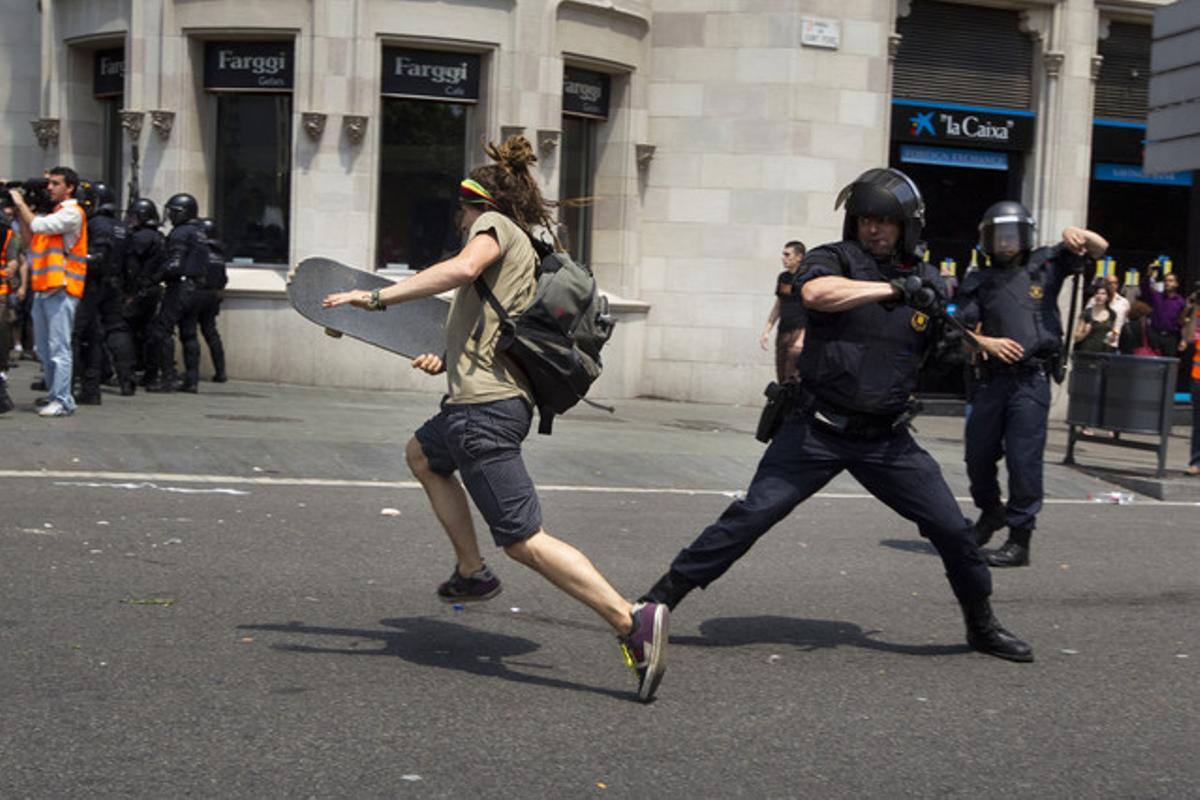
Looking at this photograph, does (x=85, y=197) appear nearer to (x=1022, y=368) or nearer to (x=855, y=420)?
(x=1022, y=368)

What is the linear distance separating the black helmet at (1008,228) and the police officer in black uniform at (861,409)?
8.74 feet

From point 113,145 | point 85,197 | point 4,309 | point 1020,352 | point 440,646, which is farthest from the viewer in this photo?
point 113,145

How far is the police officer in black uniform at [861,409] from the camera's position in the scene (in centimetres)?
623

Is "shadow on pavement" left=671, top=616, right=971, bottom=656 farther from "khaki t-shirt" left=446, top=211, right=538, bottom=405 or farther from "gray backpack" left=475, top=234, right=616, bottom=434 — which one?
"khaki t-shirt" left=446, top=211, right=538, bottom=405

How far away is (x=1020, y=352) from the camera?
8.76 m

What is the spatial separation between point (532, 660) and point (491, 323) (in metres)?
1.27

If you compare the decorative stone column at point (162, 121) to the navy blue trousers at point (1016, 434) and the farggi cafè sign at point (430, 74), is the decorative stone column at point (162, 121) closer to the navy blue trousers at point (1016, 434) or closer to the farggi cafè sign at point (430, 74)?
the farggi cafè sign at point (430, 74)

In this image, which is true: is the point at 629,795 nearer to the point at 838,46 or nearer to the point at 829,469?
the point at 829,469

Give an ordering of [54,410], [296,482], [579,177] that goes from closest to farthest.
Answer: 1. [296,482]
2. [54,410]
3. [579,177]

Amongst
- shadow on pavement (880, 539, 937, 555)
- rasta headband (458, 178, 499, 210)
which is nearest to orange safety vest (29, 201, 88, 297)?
shadow on pavement (880, 539, 937, 555)

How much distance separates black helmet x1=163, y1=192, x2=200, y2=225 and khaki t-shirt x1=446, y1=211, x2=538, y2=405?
10639mm

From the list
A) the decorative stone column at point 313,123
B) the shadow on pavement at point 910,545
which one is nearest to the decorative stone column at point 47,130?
→ the decorative stone column at point 313,123

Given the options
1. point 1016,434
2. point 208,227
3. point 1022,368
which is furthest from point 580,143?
point 1016,434

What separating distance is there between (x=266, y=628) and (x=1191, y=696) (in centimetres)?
341
